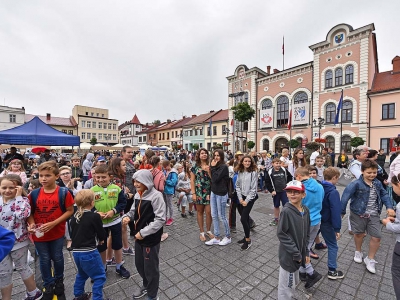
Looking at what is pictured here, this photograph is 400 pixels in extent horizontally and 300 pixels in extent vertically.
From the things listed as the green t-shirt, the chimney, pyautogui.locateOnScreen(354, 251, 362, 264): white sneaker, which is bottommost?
pyautogui.locateOnScreen(354, 251, 362, 264): white sneaker

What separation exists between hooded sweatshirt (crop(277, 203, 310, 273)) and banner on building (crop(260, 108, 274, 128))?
30.5 meters

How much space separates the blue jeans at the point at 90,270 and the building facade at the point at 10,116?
55998mm

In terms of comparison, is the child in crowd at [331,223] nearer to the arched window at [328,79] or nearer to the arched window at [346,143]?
the arched window at [346,143]

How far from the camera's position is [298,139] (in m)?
27.6

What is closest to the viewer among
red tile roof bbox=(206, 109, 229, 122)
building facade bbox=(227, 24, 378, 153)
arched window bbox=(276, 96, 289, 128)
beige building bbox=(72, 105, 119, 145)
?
building facade bbox=(227, 24, 378, 153)

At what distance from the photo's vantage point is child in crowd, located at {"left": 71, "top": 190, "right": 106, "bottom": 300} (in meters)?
2.25

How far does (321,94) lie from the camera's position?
2578 centimetres

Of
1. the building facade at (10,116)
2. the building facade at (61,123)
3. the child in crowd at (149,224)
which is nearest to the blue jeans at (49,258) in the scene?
the child in crowd at (149,224)

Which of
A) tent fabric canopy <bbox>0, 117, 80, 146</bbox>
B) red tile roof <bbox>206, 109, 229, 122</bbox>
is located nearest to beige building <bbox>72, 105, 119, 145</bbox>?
red tile roof <bbox>206, 109, 229, 122</bbox>

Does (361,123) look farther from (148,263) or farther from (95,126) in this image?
(95,126)

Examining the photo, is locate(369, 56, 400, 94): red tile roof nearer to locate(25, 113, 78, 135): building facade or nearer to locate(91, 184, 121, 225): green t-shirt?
locate(91, 184, 121, 225): green t-shirt

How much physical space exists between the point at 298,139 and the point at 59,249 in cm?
3001

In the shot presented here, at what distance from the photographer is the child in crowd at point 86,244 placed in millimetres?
2254

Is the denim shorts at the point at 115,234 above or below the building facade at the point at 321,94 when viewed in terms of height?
below
